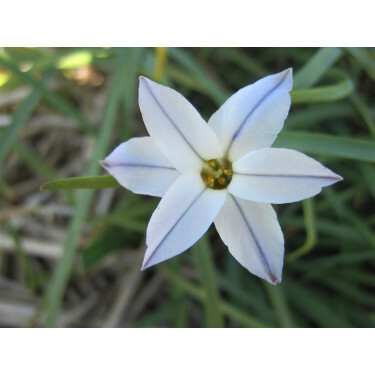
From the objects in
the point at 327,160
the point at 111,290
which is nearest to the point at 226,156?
the point at 327,160

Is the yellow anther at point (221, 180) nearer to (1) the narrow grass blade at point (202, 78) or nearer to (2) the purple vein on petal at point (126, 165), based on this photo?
(2) the purple vein on petal at point (126, 165)

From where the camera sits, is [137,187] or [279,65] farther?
[279,65]

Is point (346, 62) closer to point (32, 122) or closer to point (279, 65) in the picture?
point (279, 65)

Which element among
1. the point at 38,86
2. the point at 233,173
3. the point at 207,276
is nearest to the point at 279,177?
the point at 233,173

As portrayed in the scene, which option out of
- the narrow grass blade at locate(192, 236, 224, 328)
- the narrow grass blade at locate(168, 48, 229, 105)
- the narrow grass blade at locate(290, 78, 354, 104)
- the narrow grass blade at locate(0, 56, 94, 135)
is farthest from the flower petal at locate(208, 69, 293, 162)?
the narrow grass blade at locate(0, 56, 94, 135)

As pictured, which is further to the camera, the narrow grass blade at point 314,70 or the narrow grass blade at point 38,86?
the narrow grass blade at point 38,86

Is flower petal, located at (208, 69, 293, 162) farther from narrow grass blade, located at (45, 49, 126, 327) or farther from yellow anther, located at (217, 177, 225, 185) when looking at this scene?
narrow grass blade, located at (45, 49, 126, 327)

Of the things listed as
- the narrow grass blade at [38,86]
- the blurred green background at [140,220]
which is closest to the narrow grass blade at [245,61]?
the blurred green background at [140,220]
